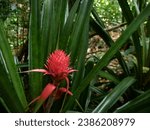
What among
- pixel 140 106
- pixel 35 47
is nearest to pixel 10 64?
pixel 35 47

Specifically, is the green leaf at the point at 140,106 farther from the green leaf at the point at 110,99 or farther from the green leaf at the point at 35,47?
the green leaf at the point at 35,47

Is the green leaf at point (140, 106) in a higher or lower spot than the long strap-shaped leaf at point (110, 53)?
lower

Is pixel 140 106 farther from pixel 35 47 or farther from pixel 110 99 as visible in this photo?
pixel 35 47

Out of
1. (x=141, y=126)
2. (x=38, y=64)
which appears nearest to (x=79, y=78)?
(x=38, y=64)

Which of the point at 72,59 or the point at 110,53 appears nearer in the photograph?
the point at 110,53

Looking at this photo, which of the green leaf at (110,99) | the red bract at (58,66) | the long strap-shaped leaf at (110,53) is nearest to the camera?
the red bract at (58,66)

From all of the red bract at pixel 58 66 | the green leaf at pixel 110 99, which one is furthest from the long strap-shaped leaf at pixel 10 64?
the green leaf at pixel 110 99

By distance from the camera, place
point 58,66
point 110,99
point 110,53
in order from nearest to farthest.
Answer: point 58,66 < point 110,53 < point 110,99

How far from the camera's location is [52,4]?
1161 mm

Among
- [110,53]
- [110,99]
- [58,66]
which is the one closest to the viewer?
[58,66]

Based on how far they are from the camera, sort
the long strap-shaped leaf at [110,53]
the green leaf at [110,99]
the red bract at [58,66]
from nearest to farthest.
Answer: the red bract at [58,66]
the long strap-shaped leaf at [110,53]
the green leaf at [110,99]

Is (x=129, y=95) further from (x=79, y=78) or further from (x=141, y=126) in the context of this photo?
(x=141, y=126)

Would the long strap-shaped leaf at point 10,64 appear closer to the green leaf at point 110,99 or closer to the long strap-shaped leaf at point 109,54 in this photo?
the long strap-shaped leaf at point 109,54

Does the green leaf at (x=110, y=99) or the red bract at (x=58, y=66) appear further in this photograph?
the green leaf at (x=110, y=99)
